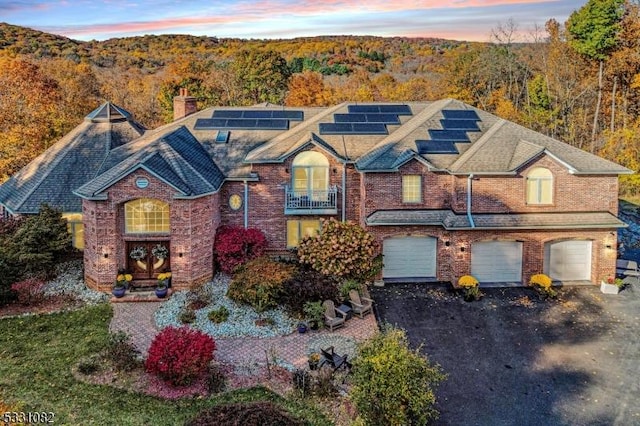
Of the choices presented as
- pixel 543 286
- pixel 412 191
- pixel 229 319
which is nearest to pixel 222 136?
pixel 412 191

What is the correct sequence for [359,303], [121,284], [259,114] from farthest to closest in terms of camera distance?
[259,114]
[121,284]
[359,303]

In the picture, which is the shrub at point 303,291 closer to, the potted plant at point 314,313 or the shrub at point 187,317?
the potted plant at point 314,313

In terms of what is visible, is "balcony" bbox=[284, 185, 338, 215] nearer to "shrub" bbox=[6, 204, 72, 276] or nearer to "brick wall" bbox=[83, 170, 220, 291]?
"brick wall" bbox=[83, 170, 220, 291]

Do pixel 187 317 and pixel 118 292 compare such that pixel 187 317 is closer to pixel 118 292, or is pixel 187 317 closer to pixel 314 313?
pixel 118 292

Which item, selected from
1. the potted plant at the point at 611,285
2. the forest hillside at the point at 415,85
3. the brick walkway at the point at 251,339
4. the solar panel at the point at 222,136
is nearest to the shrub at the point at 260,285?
the brick walkway at the point at 251,339

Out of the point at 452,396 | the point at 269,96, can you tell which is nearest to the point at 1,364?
the point at 452,396

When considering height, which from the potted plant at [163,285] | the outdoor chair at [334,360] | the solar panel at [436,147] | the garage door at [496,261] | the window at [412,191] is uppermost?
the solar panel at [436,147]

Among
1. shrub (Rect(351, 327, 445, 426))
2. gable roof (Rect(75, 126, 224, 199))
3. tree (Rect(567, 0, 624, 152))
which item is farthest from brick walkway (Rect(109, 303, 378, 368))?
tree (Rect(567, 0, 624, 152))
